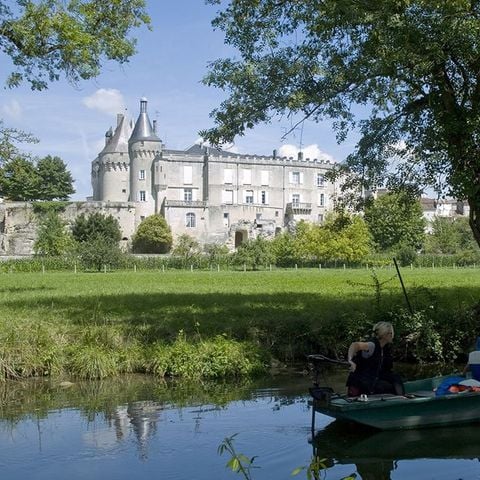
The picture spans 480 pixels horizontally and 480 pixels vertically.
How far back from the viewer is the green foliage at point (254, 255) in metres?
67.6

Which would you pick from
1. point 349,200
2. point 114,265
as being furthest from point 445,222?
point 349,200

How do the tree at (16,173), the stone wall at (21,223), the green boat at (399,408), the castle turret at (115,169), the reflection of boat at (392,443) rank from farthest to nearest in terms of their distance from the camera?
the castle turret at (115,169) < the stone wall at (21,223) < the tree at (16,173) < the green boat at (399,408) < the reflection of boat at (392,443)

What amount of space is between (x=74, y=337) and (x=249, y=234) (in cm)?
8246

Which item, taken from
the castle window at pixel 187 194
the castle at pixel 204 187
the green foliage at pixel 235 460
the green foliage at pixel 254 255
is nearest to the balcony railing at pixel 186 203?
the castle at pixel 204 187

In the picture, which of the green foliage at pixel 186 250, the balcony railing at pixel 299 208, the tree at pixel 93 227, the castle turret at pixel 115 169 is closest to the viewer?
the green foliage at pixel 186 250

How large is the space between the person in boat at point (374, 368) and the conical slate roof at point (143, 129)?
93720 mm

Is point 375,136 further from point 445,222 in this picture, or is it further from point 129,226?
point 445,222

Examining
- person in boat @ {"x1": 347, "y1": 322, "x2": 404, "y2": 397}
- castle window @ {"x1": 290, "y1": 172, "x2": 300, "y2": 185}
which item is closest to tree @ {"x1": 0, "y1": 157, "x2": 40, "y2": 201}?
person in boat @ {"x1": 347, "y1": 322, "x2": 404, "y2": 397}

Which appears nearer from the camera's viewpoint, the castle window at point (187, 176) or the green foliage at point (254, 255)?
the green foliage at point (254, 255)

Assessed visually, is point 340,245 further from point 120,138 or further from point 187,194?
Result: point 120,138

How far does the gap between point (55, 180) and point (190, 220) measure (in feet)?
62.5

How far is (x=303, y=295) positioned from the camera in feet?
80.5

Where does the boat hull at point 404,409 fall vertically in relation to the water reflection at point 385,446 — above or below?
above

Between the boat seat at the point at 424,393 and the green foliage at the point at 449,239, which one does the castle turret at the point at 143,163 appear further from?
the boat seat at the point at 424,393
